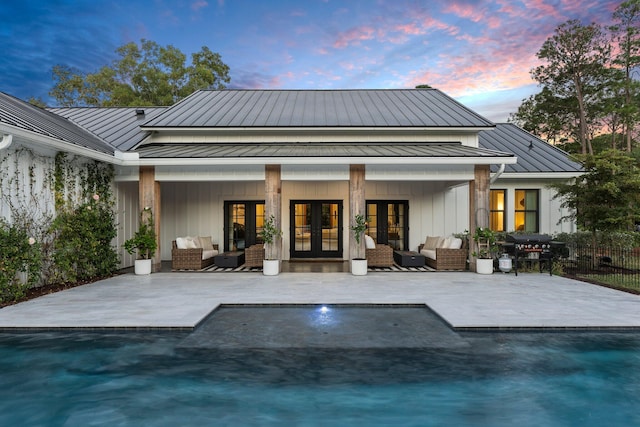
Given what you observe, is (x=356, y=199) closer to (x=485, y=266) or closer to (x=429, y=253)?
(x=429, y=253)

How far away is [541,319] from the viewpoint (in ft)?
20.1

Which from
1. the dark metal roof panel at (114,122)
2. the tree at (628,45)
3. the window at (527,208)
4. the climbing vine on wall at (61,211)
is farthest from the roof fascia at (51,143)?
the tree at (628,45)

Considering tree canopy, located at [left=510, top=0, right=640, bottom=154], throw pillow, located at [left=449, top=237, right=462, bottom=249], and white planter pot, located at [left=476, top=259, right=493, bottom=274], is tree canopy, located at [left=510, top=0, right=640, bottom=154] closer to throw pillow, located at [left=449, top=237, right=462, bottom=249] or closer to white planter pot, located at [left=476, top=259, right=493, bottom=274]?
throw pillow, located at [left=449, top=237, right=462, bottom=249]

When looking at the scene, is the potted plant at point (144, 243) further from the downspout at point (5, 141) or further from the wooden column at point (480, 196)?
the wooden column at point (480, 196)

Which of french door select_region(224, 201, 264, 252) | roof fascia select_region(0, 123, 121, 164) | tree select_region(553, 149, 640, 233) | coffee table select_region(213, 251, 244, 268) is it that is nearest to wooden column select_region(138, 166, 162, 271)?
roof fascia select_region(0, 123, 121, 164)

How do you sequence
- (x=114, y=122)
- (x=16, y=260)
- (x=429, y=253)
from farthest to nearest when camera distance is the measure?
(x=114, y=122) → (x=429, y=253) → (x=16, y=260)

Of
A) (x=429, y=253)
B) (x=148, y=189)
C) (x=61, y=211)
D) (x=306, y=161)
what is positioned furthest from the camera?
(x=429, y=253)

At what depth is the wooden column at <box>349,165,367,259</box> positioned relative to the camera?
11.0 meters

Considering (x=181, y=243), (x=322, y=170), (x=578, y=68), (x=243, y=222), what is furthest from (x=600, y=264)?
(x=578, y=68)

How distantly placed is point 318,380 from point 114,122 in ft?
48.2

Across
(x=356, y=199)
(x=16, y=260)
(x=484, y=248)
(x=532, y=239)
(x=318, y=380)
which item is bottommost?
(x=318, y=380)

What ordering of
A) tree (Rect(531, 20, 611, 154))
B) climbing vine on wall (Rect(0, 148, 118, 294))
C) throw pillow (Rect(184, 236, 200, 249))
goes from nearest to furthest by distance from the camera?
climbing vine on wall (Rect(0, 148, 118, 294)) → throw pillow (Rect(184, 236, 200, 249)) → tree (Rect(531, 20, 611, 154))

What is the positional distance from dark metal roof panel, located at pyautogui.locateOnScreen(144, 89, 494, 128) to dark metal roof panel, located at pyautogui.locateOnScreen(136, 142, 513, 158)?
79 centimetres

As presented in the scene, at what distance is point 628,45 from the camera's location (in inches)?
1031
